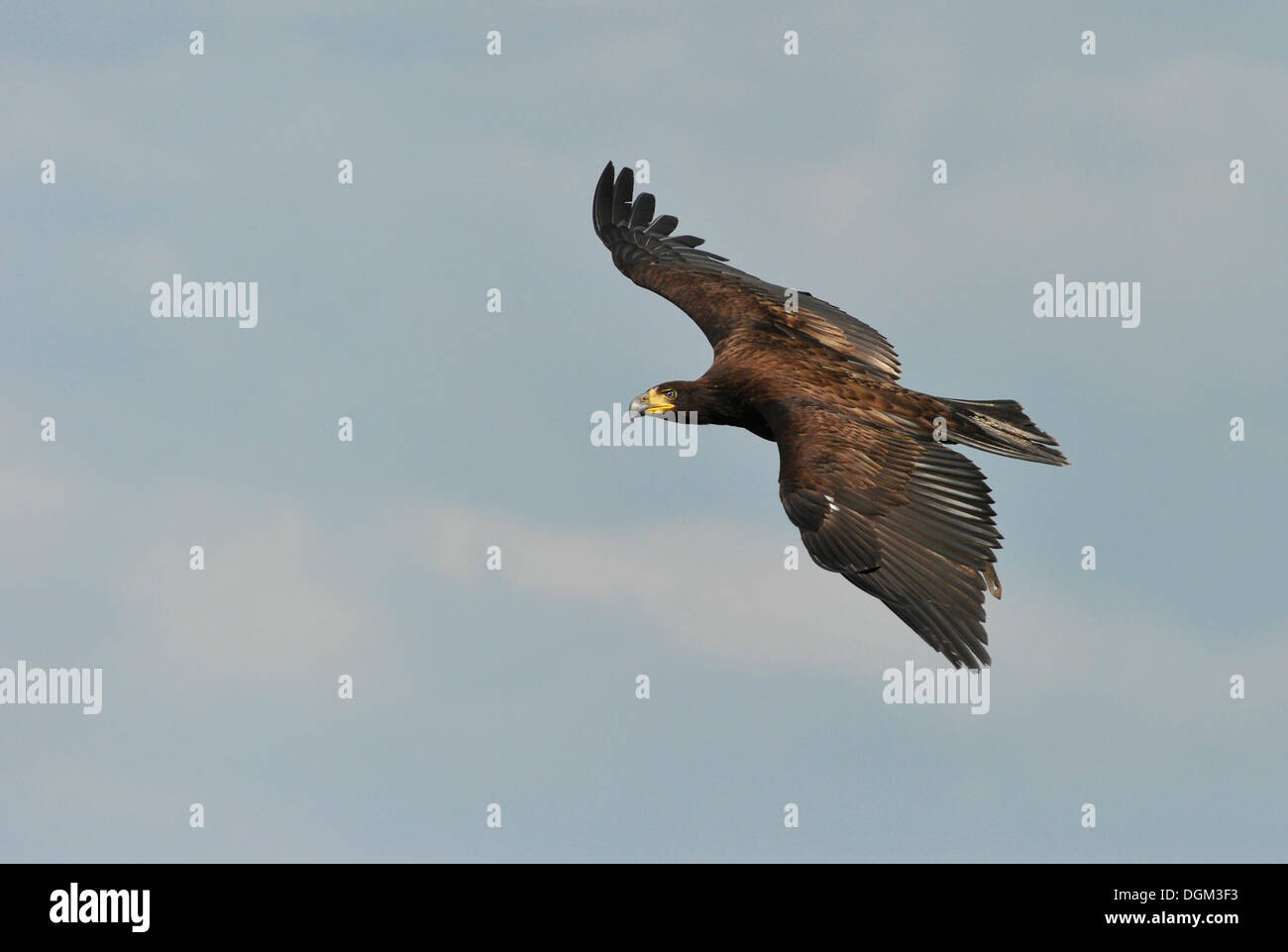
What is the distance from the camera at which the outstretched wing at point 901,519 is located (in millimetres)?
15609

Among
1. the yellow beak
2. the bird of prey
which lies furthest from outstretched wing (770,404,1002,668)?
the yellow beak

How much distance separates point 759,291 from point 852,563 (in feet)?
19.9

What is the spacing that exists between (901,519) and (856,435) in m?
1.28

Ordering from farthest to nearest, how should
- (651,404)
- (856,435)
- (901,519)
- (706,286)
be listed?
(706,286) → (651,404) → (856,435) → (901,519)

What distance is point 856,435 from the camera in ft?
57.5

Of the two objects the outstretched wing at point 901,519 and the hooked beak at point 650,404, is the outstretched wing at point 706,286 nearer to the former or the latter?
the hooked beak at point 650,404

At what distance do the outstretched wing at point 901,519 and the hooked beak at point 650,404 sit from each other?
77.0 inches

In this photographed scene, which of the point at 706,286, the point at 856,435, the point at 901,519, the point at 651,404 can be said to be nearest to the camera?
the point at 901,519

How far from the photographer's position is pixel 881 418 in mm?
17953

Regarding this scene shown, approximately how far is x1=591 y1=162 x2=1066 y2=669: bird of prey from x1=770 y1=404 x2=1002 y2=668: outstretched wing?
0.5 inches

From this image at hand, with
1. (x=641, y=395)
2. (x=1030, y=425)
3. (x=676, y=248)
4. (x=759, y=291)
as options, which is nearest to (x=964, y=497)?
(x=1030, y=425)

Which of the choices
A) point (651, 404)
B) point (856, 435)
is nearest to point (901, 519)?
point (856, 435)

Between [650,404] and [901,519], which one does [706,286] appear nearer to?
[650,404]

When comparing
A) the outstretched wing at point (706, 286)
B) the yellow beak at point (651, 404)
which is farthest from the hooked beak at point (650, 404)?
the outstretched wing at point (706, 286)
